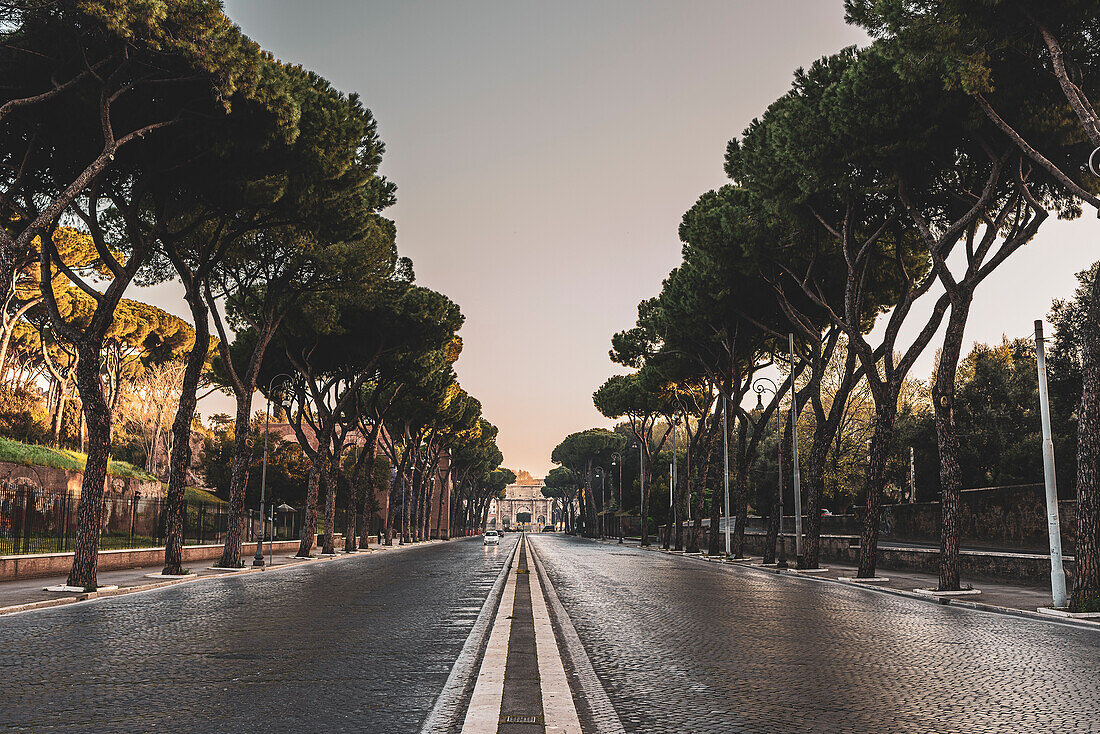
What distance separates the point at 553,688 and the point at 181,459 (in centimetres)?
1741

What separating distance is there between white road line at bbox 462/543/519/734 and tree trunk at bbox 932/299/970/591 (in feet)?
38.2

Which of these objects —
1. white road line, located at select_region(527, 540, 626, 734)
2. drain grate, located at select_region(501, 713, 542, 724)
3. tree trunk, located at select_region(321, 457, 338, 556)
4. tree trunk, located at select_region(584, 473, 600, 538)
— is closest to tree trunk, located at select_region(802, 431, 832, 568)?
white road line, located at select_region(527, 540, 626, 734)

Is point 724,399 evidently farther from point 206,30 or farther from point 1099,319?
point 206,30

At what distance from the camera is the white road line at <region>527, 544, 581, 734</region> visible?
4845 mm

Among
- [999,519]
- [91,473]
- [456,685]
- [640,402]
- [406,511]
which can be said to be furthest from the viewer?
[406,511]

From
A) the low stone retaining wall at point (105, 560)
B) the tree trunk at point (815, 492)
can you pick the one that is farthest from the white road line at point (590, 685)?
the tree trunk at point (815, 492)

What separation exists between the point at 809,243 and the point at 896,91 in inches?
325

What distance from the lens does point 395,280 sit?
1367 inches

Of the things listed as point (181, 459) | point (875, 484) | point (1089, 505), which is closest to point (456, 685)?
point (1089, 505)

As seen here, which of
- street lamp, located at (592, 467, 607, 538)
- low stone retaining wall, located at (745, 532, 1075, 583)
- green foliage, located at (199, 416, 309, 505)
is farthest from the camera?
street lamp, located at (592, 467, 607, 538)

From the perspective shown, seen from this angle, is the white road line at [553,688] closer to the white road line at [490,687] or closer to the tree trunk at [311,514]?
the white road line at [490,687]

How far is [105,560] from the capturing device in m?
22.6

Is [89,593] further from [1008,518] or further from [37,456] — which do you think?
[1008,518]

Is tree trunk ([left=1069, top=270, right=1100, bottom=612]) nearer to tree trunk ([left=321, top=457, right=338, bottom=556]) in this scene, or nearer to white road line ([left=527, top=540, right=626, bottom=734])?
white road line ([left=527, top=540, right=626, bottom=734])
